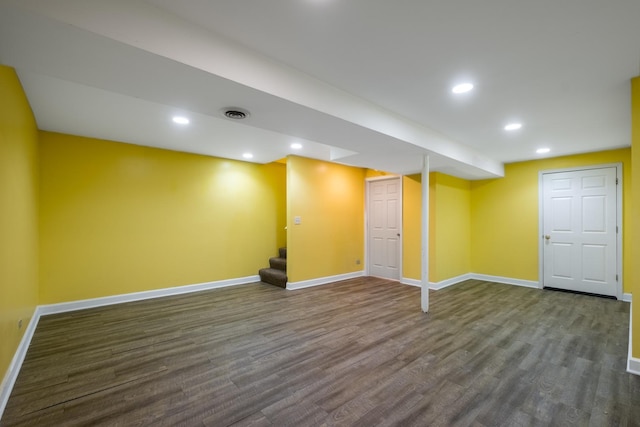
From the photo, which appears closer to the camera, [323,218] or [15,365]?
[15,365]

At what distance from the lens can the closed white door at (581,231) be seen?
4.65 metres

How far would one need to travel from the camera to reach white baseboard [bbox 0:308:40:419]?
6.41ft

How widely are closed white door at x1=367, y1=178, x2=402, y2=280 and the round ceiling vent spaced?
4.15 m

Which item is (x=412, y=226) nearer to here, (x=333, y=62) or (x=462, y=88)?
(x=462, y=88)

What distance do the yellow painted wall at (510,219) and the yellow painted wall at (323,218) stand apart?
261 cm

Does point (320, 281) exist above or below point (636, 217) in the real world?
below

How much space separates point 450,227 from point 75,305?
6587 millimetres

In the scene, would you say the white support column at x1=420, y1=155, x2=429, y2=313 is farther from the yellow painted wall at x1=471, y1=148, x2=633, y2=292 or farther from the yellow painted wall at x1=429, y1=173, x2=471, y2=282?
the yellow painted wall at x1=471, y1=148, x2=633, y2=292

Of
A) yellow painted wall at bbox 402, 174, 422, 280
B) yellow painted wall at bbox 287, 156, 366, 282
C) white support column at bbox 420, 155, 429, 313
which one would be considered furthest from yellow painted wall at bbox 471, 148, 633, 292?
white support column at bbox 420, 155, 429, 313

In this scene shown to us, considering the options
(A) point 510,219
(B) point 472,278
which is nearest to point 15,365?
(B) point 472,278

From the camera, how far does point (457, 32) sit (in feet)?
5.84

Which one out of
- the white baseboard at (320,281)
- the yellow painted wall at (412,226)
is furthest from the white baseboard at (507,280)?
the white baseboard at (320,281)

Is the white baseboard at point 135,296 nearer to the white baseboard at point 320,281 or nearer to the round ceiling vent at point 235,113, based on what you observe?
the white baseboard at point 320,281

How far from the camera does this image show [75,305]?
156 inches
